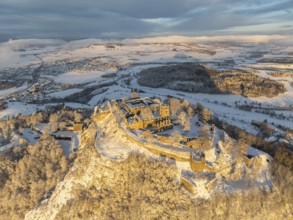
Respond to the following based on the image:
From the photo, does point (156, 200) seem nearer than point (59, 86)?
Yes

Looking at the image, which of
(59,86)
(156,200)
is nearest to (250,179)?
(156,200)

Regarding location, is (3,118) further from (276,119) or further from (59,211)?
(276,119)

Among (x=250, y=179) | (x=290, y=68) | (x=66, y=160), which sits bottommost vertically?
Result: (x=290, y=68)

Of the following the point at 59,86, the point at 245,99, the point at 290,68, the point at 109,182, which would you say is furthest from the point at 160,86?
the point at 290,68

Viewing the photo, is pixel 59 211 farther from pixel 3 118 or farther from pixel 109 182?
pixel 3 118

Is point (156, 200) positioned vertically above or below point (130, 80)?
above

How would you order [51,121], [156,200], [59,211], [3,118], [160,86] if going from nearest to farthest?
[156,200]
[59,211]
[51,121]
[3,118]
[160,86]

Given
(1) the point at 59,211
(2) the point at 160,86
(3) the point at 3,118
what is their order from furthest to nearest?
(2) the point at 160,86
(3) the point at 3,118
(1) the point at 59,211

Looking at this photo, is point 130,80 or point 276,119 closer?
point 276,119

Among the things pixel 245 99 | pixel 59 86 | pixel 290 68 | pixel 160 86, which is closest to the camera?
pixel 245 99
